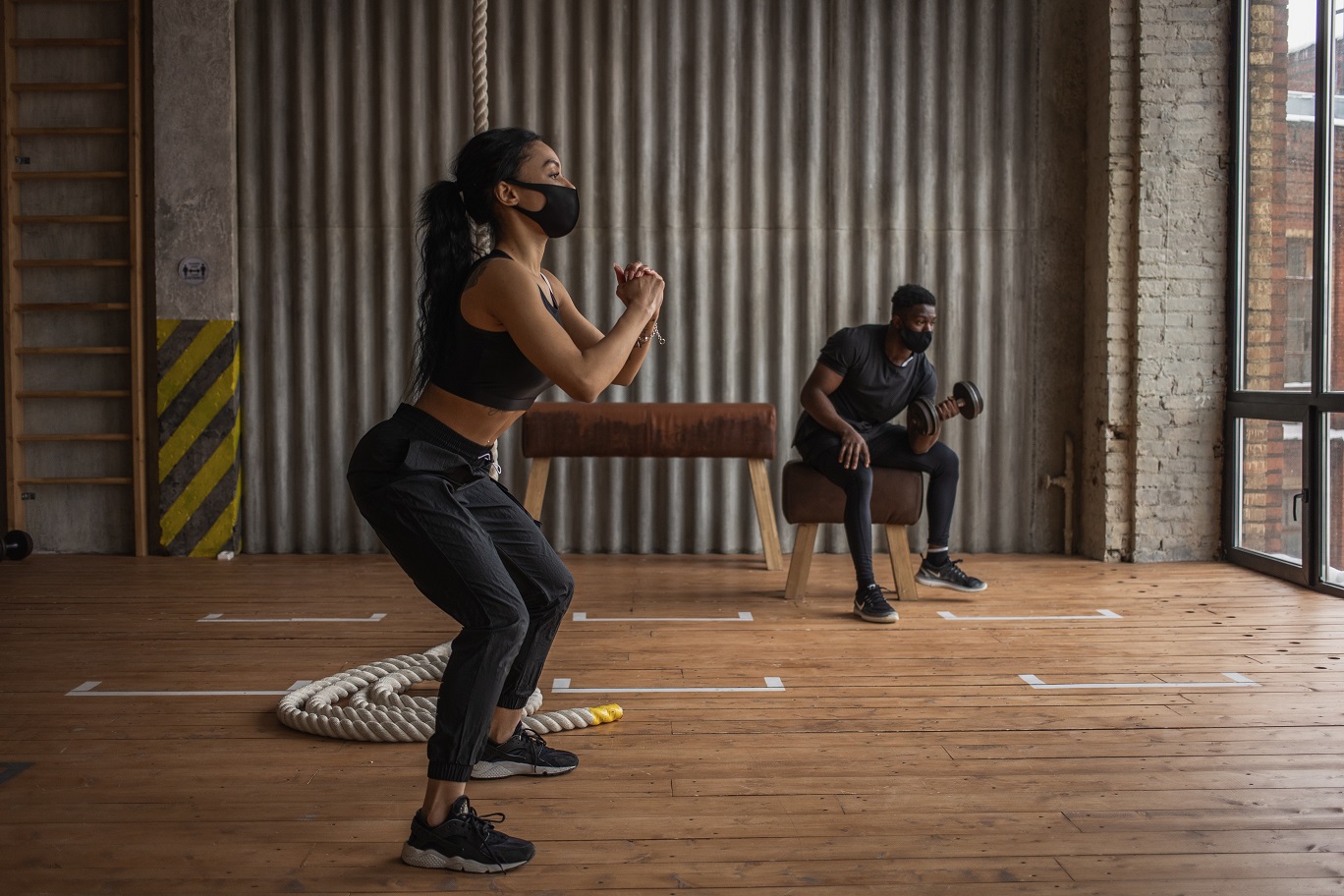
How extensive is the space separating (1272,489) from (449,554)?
4.59 metres

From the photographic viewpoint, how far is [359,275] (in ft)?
20.8

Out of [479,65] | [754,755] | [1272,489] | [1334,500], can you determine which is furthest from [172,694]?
[1272,489]

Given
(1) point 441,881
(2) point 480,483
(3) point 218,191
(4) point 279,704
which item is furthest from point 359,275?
(1) point 441,881

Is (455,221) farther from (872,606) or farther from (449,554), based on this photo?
(872,606)

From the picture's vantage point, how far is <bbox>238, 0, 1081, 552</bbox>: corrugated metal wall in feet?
20.7

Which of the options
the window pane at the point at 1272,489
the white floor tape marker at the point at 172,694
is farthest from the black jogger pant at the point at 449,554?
the window pane at the point at 1272,489

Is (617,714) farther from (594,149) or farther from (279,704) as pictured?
(594,149)

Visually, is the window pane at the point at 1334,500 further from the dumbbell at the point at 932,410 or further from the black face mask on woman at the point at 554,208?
the black face mask on woman at the point at 554,208

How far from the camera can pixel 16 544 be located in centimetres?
592

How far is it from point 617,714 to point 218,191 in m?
4.15

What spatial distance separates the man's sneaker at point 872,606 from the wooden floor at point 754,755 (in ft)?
0.31

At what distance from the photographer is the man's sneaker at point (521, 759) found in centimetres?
282

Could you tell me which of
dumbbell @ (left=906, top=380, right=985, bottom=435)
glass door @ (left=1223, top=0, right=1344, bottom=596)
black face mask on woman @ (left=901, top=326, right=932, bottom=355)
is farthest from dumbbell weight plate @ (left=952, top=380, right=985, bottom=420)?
glass door @ (left=1223, top=0, right=1344, bottom=596)

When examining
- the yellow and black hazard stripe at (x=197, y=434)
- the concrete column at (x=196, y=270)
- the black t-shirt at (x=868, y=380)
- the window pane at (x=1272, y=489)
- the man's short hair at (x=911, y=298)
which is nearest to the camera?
the man's short hair at (x=911, y=298)
